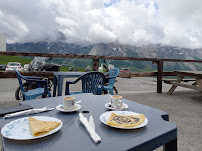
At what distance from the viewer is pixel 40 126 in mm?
813

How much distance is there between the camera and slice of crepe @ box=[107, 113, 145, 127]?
875 millimetres

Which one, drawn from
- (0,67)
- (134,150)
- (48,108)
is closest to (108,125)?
(134,150)

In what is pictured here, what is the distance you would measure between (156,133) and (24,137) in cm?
65

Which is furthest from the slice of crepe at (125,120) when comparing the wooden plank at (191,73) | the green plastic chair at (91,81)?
the wooden plank at (191,73)

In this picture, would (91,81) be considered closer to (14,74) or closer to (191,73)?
(14,74)

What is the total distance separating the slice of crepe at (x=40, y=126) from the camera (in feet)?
2.48

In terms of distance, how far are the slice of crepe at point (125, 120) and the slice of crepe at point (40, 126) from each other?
12.1 inches

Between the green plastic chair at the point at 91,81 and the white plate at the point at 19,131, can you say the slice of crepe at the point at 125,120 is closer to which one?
the white plate at the point at 19,131

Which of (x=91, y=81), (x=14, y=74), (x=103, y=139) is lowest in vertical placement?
(x=103, y=139)

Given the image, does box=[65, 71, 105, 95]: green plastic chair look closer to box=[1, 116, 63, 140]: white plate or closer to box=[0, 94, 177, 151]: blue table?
box=[0, 94, 177, 151]: blue table

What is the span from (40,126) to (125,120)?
475 millimetres

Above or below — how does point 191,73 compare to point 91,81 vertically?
above

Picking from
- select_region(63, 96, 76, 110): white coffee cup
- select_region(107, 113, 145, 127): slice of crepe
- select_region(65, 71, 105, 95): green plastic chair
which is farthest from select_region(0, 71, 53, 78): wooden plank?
select_region(107, 113, 145, 127): slice of crepe

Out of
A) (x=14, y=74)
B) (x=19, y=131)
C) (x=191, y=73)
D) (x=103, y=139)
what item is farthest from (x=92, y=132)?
(x=191, y=73)
